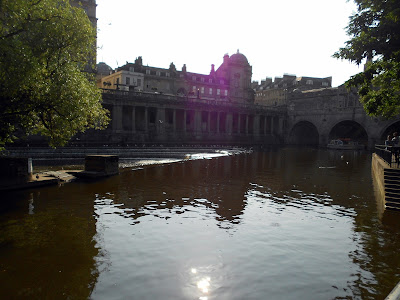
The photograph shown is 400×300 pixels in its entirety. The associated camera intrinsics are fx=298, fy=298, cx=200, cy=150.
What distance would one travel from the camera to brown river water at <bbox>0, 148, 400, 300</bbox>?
6207 mm

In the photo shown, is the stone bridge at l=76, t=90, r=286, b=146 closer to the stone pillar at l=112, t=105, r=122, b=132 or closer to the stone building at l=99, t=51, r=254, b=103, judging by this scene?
the stone pillar at l=112, t=105, r=122, b=132

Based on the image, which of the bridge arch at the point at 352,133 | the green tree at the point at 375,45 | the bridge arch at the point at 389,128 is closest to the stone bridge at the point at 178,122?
the bridge arch at the point at 352,133

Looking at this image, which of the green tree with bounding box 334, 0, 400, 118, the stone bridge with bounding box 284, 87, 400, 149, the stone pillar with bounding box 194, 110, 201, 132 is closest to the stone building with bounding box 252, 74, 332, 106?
the stone bridge with bounding box 284, 87, 400, 149

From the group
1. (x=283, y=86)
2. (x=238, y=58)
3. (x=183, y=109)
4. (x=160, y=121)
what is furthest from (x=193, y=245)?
(x=283, y=86)

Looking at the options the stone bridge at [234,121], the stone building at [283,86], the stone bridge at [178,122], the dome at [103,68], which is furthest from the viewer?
the stone building at [283,86]

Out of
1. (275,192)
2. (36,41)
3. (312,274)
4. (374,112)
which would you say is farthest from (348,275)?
(36,41)

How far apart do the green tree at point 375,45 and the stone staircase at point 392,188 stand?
420 cm

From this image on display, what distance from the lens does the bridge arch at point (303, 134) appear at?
3280 inches

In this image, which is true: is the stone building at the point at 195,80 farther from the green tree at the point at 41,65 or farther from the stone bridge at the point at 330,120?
the green tree at the point at 41,65

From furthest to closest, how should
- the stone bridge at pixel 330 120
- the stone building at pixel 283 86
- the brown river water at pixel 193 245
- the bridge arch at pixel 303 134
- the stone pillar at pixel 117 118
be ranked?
the stone building at pixel 283 86 < the bridge arch at pixel 303 134 < the stone bridge at pixel 330 120 < the stone pillar at pixel 117 118 < the brown river water at pixel 193 245

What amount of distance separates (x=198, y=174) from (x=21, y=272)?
15.9 metres

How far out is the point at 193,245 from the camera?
8352mm

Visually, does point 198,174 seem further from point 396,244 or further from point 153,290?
point 153,290

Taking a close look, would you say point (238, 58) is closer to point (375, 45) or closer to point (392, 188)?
point (375, 45)
